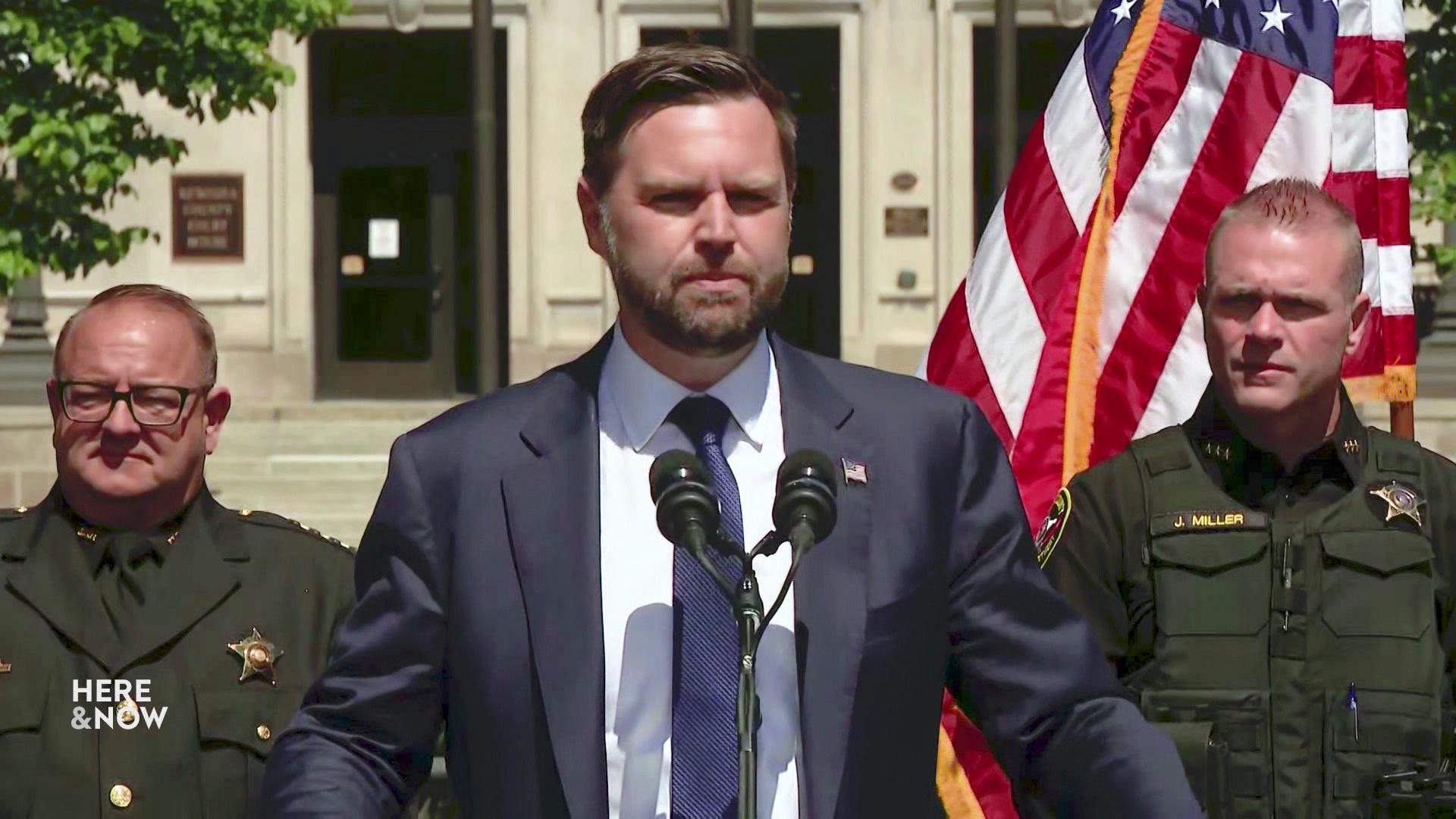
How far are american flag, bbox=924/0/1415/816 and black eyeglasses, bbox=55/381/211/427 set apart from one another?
1997 millimetres

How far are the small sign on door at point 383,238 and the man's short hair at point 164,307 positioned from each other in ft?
66.1

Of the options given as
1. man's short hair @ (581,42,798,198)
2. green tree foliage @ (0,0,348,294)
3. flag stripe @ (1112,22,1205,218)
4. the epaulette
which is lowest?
the epaulette

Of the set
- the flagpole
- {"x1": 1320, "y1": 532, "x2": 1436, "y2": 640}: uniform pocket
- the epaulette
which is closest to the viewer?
{"x1": 1320, "y1": 532, "x2": 1436, "y2": 640}: uniform pocket

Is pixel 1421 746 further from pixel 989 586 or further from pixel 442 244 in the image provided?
pixel 442 244

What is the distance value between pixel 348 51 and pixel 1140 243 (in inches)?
760

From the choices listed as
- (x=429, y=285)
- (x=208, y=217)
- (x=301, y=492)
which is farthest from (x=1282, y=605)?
(x=429, y=285)

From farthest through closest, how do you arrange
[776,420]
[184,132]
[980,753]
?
[184,132], [980,753], [776,420]

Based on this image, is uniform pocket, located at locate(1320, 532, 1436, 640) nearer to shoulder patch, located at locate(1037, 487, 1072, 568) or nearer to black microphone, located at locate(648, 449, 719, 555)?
shoulder patch, located at locate(1037, 487, 1072, 568)

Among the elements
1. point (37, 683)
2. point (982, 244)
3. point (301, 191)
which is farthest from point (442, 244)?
point (37, 683)

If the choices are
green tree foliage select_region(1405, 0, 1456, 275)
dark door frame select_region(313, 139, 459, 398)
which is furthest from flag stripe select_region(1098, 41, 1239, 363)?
dark door frame select_region(313, 139, 459, 398)

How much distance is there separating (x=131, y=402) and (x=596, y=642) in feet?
5.27

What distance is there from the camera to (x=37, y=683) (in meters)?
4.37

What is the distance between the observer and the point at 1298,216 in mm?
4387

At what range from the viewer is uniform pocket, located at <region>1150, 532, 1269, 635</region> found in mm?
4414
